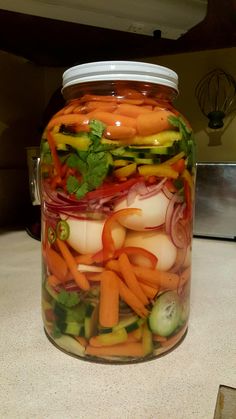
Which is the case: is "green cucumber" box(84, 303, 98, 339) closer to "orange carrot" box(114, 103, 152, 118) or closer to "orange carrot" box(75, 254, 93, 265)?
"orange carrot" box(75, 254, 93, 265)

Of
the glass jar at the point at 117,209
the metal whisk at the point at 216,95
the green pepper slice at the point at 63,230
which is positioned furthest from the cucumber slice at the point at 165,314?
the metal whisk at the point at 216,95

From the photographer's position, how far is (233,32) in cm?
81

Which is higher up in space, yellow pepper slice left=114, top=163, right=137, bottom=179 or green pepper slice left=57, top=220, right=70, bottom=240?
yellow pepper slice left=114, top=163, right=137, bottom=179

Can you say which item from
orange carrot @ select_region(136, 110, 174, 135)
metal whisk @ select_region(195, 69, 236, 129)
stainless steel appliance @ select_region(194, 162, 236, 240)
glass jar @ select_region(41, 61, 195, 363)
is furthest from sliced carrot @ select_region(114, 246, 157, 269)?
metal whisk @ select_region(195, 69, 236, 129)

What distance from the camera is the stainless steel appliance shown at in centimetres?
78

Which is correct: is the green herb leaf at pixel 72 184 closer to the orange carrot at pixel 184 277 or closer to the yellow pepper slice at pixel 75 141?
the yellow pepper slice at pixel 75 141

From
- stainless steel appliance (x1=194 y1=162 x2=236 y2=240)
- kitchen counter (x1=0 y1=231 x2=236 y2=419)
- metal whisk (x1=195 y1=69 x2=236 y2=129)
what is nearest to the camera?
kitchen counter (x1=0 y1=231 x2=236 y2=419)

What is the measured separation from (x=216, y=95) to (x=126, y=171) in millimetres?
704

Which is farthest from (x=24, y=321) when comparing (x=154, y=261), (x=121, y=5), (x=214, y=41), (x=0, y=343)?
(x=214, y=41)

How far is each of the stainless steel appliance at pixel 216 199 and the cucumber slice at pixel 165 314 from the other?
472mm

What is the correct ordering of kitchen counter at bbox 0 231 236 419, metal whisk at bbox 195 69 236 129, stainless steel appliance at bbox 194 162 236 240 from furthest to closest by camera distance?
1. metal whisk at bbox 195 69 236 129
2. stainless steel appliance at bbox 194 162 236 240
3. kitchen counter at bbox 0 231 236 419

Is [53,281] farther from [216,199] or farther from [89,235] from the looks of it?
[216,199]

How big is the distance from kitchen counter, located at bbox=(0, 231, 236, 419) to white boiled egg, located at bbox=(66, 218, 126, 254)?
4.4 inches

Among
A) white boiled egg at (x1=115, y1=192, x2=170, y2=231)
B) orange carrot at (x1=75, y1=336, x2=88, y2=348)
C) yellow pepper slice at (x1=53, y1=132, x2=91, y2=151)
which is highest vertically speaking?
yellow pepper slice at (x1=53, y1=132, x2=91, y2=151)
